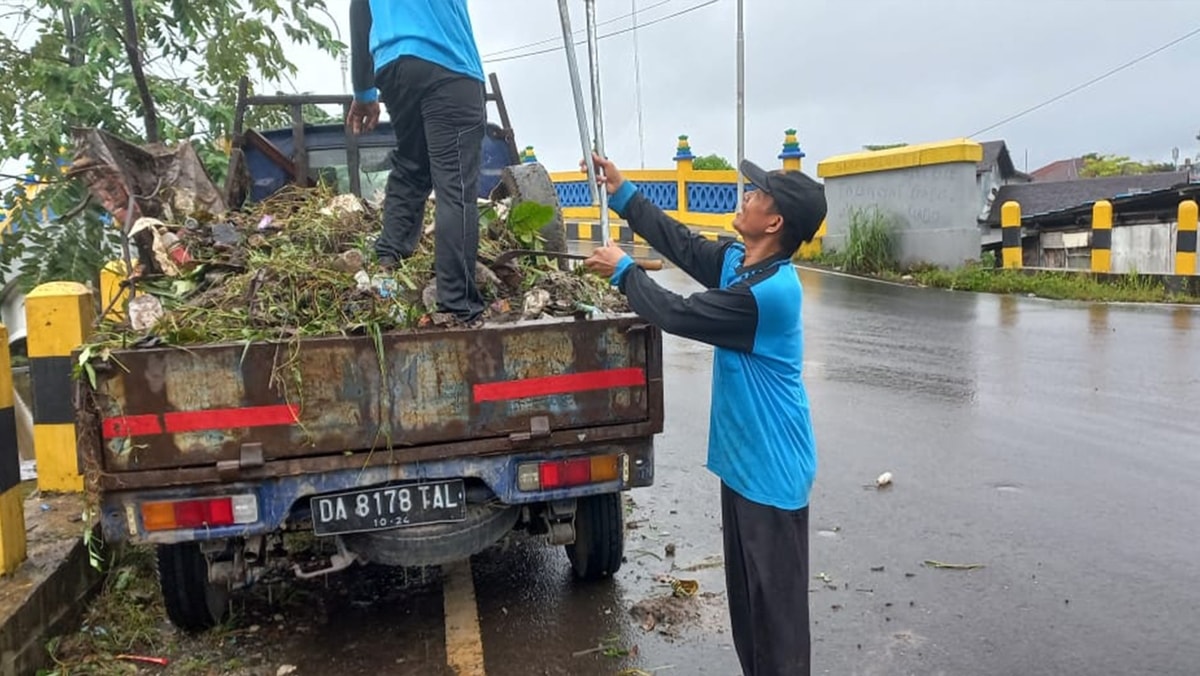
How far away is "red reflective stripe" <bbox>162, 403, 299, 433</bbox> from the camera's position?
10.2 feet

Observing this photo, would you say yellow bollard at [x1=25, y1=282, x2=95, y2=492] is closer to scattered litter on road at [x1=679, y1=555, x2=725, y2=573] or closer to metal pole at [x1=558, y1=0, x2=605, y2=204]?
metal pole at [x1=558, y1=0, x2=605, y2=204]

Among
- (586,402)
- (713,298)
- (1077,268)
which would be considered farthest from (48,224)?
(1077,268)

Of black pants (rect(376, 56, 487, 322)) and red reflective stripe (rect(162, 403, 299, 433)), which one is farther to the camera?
black pants (rect(376, 56, 487, 322))

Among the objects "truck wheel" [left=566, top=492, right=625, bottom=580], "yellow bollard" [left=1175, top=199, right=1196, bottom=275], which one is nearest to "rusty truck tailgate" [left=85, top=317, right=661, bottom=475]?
"truck wheel" [left=566, top=492, right=625, bottom=580]

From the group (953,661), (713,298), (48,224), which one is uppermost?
(48,224)

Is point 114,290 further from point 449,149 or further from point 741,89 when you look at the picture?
point 741,89

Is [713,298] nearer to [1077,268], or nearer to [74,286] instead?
[74,286]

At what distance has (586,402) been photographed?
3443mm

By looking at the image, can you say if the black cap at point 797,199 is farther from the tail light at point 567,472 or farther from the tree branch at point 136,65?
the tree branch at point 136,65

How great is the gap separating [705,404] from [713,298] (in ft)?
15.2

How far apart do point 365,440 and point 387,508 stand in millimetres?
253

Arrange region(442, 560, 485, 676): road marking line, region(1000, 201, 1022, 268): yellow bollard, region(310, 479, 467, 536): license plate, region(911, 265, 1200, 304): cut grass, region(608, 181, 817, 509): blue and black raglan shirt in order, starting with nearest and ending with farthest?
region(608, 181, 817, 509): blue and black raglan shirt → region(310, 479, 467, 536): license plate → region(442, 560, 485, 676): road marking line → region(911, 265, 1200, 304): cut grass → region(1000, 201, 1022, 268): yellow bollard

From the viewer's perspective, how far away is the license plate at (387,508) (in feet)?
10.8

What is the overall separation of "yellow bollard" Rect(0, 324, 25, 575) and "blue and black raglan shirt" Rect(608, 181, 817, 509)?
8.34 ft
